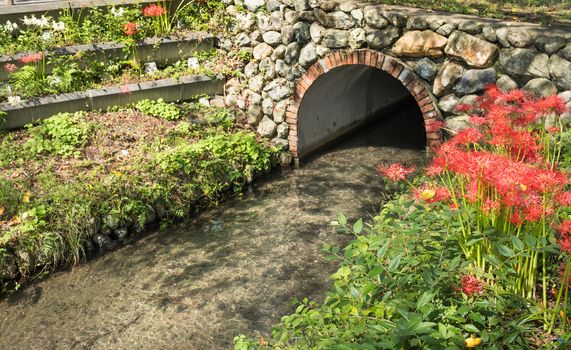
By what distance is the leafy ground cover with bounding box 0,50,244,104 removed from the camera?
27.8 feet

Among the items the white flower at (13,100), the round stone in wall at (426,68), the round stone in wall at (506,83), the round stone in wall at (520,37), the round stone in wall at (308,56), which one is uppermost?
the round stone in wall at (520,37)

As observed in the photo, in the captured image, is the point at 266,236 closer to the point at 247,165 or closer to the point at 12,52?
the point at 247,165

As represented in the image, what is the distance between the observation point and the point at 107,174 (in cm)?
787

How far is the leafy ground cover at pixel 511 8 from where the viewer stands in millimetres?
7496

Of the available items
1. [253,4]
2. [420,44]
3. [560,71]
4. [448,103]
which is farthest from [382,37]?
[253,4]

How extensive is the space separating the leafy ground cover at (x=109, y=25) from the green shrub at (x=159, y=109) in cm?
103

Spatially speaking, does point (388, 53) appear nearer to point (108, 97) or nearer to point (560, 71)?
point (560, 71)

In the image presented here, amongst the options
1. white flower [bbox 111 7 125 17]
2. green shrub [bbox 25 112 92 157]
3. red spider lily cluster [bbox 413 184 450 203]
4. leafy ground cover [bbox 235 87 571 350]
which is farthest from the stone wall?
red spider lily cluster [bbox 413 184 450 203]

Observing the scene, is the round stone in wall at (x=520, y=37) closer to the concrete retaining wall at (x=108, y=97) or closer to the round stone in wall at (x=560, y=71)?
the round stone in wall at (x=560, y=71)

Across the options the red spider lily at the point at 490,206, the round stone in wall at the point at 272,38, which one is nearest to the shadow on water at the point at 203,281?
the round stone in wall at the point at 272,38

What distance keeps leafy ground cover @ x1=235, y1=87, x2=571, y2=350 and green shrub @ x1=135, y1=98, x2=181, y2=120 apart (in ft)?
18.1

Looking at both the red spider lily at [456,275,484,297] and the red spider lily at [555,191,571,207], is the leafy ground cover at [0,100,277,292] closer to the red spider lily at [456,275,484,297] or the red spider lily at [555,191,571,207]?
the red spider lily at [456,275,484,297]

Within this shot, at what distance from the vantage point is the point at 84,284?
6730 mm

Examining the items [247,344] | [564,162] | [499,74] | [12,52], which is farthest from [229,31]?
[247,344]
